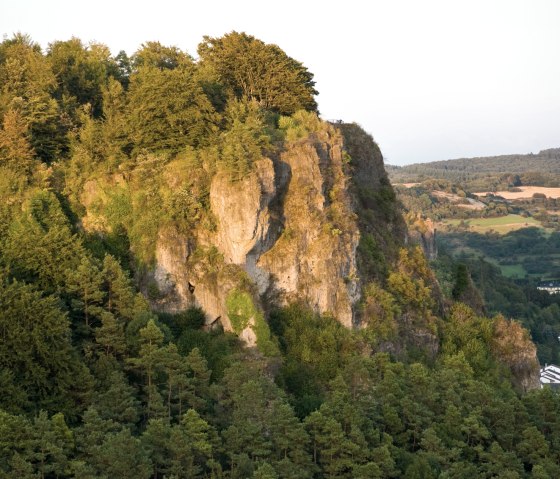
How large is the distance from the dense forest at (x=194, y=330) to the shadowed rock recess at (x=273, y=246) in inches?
9.2

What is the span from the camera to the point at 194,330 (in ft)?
101

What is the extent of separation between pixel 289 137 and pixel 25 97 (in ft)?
35.8

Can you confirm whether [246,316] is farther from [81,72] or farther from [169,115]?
[81,72]

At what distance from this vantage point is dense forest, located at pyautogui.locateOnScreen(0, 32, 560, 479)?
79.7 ft

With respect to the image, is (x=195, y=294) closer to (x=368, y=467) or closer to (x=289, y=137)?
(x=289, y=137)

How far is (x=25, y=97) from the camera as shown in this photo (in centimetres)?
3416

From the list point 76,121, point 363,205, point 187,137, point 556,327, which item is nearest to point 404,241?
point 363,205

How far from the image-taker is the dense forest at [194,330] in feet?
79.7

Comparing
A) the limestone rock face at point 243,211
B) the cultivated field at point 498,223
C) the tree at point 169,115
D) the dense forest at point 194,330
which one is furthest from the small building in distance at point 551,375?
the cultivated field at point 498,223

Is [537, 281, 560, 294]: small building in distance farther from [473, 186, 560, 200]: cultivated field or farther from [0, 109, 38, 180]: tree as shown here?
[0, 109, 38, 180]: tree

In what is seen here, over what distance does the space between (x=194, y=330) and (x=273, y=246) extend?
4.54 metres

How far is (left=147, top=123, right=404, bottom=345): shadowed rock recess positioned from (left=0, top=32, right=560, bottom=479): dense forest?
0.77 feet

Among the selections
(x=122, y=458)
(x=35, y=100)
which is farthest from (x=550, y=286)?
(x=122, y=458)

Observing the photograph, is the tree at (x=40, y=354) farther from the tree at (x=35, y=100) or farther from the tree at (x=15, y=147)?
the tree at (x=35, y=100)
